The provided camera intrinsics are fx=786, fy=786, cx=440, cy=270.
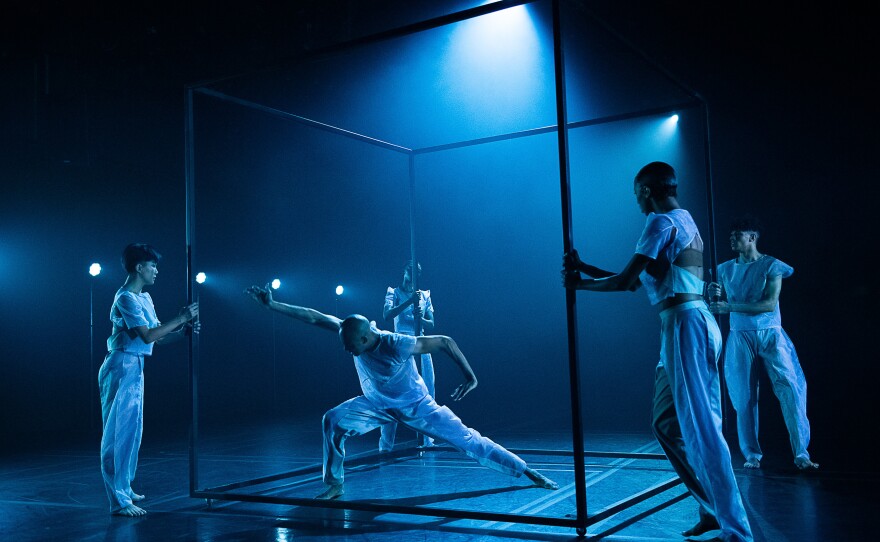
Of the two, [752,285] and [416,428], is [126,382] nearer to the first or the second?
[416,428]

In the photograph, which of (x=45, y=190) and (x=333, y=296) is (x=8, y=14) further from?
(x=333, y=296)

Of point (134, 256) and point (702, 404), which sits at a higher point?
point (134, 256)

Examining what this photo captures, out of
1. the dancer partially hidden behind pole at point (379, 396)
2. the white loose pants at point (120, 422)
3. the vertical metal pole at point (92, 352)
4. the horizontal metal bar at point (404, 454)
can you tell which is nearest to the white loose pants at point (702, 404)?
the dancer partially hidden behind pole at point (379, 396)

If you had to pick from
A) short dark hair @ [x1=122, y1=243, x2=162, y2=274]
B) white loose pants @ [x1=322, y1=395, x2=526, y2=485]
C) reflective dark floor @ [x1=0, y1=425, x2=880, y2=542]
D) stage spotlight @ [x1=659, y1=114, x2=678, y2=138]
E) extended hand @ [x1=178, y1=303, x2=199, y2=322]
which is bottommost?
reflective dark floor @ [x1=0, y1=425, x2=880, y2=542]

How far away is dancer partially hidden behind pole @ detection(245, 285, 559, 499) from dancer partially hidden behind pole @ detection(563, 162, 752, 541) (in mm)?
1311

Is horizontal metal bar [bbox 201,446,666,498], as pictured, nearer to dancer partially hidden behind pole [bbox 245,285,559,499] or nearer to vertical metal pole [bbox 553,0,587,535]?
dancer partially hidden behind pole [bbox 245,285,559,499]

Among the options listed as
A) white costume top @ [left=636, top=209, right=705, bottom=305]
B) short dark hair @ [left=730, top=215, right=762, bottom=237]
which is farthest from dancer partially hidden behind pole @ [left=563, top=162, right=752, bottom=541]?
short dark hair @ [left=730, top=215, right=762, bottom=237]

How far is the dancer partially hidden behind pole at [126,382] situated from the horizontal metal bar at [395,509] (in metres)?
0.45

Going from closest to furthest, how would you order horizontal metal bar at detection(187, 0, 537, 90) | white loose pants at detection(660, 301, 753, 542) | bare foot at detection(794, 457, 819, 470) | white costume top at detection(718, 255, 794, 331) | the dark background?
white loose pants at detection(660, 301, 753, 542) < horizontal metal bar at detection(187, 0, 537, 90) < bare foot at detection(794, 457, 819, 470) < white costume top at detection(718, 255, 794, 331) < the dark background

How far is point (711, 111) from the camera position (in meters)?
8.05

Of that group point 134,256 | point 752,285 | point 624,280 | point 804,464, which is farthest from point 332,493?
point 752,285

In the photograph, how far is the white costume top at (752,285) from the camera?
5.72 meters

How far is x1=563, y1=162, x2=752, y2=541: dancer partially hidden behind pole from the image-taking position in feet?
11.0

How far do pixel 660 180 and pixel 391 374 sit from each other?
2212 mm
